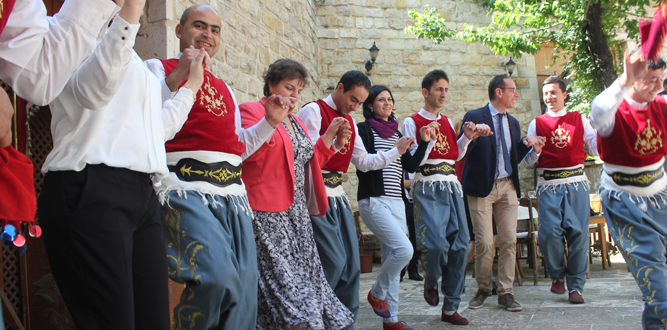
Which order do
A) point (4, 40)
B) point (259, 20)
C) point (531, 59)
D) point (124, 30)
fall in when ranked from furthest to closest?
point (531, 59), point (259, 20), point (124, 30), point (4, 40)

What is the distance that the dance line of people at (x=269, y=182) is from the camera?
→ 5.66ft

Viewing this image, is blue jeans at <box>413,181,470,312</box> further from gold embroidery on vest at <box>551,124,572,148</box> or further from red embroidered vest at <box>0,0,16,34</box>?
red embroidered vest at <box>0,0,16,34</box>

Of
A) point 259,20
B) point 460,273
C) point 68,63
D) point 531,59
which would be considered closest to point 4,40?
point 68,63

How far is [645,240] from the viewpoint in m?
3.34

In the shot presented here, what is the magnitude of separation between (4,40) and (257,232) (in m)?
1.82

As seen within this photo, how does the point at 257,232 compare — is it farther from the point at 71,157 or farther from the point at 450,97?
the point at 450,97

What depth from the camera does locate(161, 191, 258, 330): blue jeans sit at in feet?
7.91

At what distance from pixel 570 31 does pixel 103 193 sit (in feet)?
32.0

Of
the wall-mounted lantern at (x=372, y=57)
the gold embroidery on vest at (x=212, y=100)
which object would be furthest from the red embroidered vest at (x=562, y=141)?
the wall-mounted lantern at (x=372, y=57)

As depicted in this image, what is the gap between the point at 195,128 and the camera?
257 cm

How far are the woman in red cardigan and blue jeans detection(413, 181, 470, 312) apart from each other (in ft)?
4.47

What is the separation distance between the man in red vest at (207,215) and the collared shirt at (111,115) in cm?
47

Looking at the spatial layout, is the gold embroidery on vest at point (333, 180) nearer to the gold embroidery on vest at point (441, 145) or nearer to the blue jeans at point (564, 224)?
the gold embroidery on vest at point (441, 145)

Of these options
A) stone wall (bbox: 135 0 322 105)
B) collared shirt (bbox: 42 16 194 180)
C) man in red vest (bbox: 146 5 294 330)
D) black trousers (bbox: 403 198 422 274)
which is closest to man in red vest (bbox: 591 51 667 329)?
man in red vest (bbox: 146 5 294 330)
